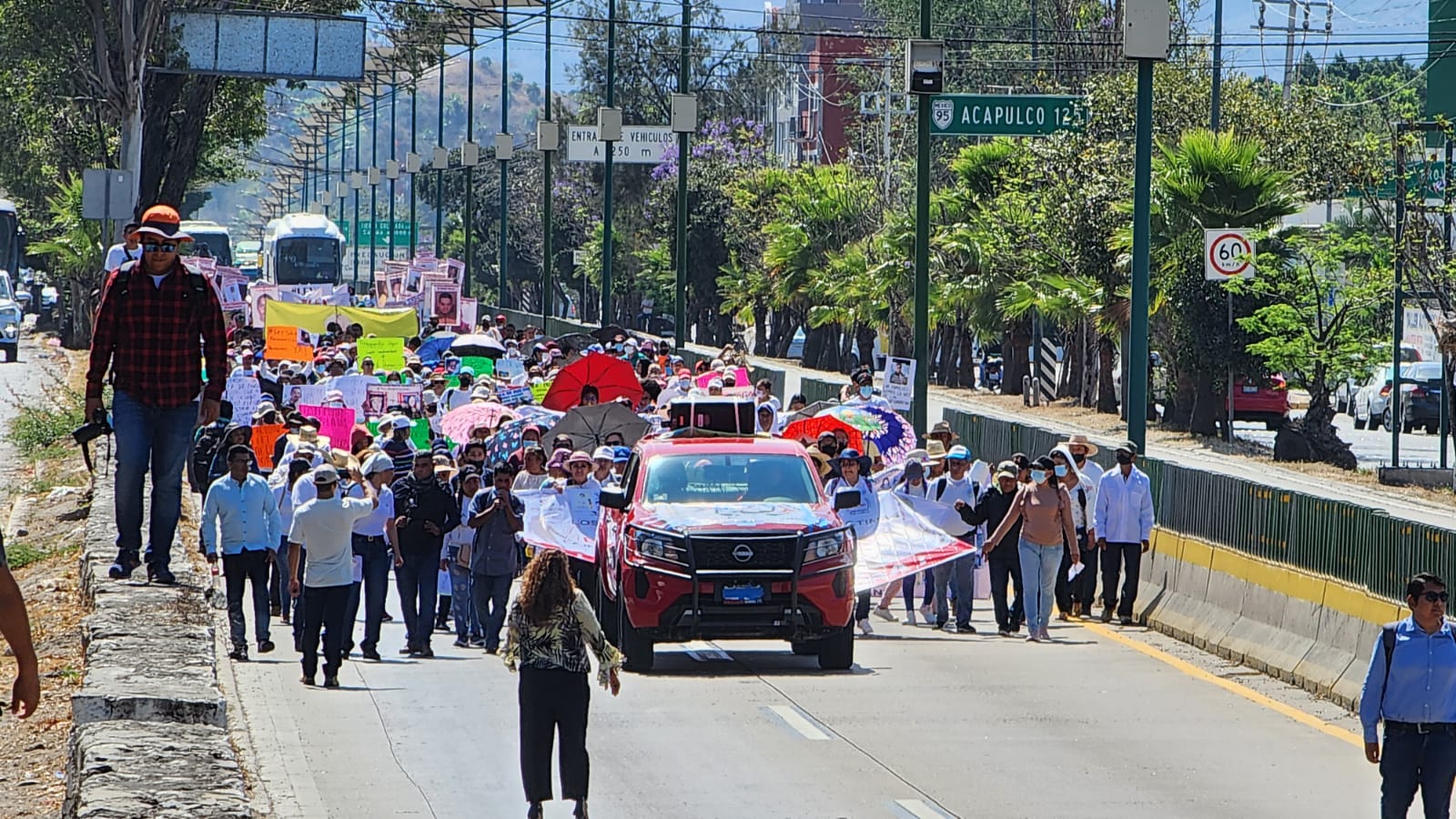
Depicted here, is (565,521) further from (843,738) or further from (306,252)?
(306,252)

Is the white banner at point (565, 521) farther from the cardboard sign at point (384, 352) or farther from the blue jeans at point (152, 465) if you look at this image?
the cardboard sign at point (384, 352)

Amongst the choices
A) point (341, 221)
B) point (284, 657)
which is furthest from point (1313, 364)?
point (341, 221)

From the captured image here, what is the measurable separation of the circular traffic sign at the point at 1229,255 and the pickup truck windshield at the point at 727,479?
19.9 metres

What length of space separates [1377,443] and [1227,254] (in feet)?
45.1

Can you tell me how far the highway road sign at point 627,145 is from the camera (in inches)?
1987

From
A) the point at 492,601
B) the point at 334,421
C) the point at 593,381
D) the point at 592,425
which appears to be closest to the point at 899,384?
the point at 593,381

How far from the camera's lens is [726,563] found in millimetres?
16406

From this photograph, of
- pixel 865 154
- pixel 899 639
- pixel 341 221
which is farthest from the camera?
pixel 341 221


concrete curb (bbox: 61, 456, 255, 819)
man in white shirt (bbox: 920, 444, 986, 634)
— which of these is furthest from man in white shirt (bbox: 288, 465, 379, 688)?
man in white shirt (bbox: 920, 444, 986, 634)

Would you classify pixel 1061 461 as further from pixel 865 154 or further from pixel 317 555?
pixel 865 154

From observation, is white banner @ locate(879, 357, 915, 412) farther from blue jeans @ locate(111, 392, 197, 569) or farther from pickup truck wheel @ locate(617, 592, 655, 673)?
blue jeans @ locate(111, 392, 197, 569)

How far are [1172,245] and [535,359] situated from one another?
11.4 meters

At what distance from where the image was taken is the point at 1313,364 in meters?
37.7

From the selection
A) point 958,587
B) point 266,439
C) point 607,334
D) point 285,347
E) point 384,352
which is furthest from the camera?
point 607,334
